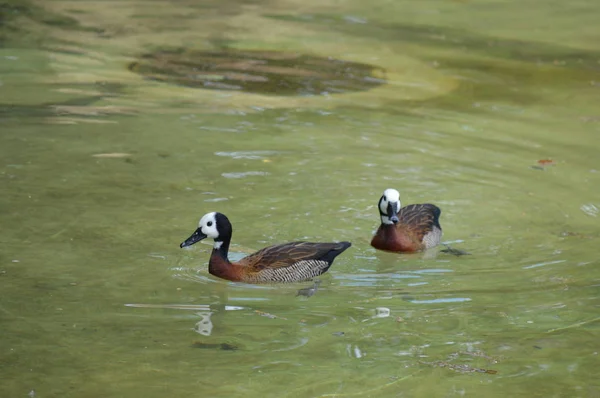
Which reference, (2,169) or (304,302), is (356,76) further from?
(304,302)

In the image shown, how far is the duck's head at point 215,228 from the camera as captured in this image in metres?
7.84

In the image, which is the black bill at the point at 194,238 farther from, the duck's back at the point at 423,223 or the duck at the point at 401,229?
the duck's back at the point at 423,223

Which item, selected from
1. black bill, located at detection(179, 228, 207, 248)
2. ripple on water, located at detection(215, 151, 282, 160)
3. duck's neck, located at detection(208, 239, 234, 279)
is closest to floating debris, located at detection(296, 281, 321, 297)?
duck's neck, located at detection(208, 239, 234, 279)

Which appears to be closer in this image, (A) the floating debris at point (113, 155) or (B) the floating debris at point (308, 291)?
(B) the floating debris at point (308, 291)

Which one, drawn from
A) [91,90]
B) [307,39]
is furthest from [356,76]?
[91,90]

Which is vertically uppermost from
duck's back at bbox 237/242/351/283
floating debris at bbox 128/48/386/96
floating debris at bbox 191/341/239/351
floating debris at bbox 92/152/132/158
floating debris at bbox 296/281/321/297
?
floating debris at bbox 128/48/386/96

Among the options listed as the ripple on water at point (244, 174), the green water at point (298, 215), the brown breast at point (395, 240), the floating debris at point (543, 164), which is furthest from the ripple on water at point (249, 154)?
the floating debris at point (543, 164)

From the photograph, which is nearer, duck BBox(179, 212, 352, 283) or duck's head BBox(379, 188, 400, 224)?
duck BBox(179, 212, 352, 283)

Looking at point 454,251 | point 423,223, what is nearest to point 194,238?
point 423,223

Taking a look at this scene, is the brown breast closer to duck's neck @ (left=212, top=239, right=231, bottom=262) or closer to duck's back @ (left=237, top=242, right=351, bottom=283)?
duck's back @ (left=237, top=242, right=351, bottom=283)

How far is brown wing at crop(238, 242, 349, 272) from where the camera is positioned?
7824 mm

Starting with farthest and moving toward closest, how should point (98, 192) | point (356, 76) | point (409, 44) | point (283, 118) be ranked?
point (409, 44) → point (356, 76) → point (283, 118) → point (98, 192)

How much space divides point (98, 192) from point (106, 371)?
12.6ft

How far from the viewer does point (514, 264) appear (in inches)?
322
